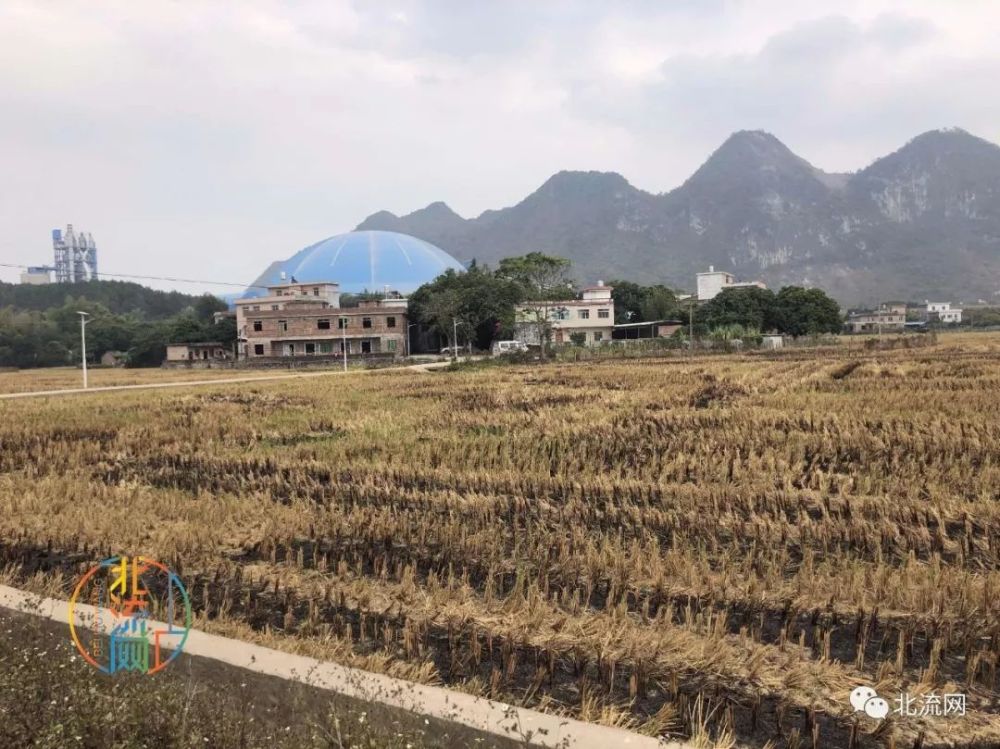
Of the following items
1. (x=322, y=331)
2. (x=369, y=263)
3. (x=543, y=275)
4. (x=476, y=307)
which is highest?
(x=369, y=263)

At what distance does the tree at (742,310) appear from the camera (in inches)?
2397

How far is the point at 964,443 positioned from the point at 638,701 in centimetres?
873

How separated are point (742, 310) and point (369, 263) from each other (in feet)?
223

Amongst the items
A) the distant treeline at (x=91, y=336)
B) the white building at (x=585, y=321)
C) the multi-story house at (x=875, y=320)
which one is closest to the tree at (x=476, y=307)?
the white building at (x=585, y=321)

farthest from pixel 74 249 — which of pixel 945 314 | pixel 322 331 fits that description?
pixel 945 314

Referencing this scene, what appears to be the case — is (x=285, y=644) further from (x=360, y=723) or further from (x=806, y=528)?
(x=806, y=528)

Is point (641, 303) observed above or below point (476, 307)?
above

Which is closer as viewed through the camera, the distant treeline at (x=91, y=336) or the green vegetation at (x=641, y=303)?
the distant treeline at (x=91, y=336)

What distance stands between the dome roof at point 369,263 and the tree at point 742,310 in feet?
172

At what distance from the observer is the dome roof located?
109 metres

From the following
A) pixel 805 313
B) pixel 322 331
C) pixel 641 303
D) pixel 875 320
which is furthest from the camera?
pixel 875 320

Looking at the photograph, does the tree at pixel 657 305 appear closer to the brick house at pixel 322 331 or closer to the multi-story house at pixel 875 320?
the brick house at pixel 322 331

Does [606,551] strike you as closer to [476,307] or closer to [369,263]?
[476,307]

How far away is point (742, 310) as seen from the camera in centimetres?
6144
